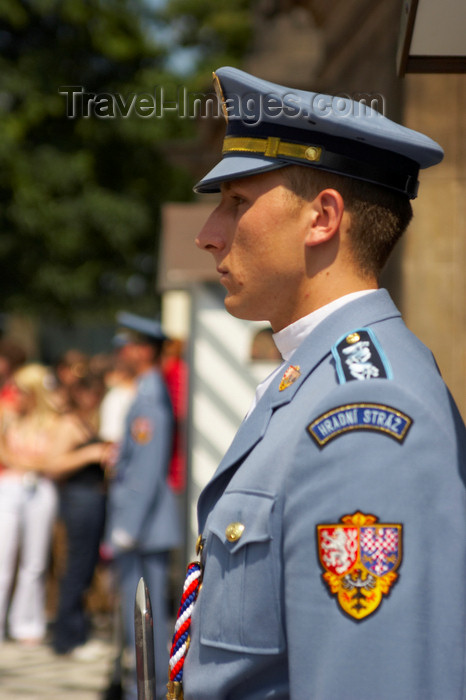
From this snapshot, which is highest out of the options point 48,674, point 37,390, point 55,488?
point 37,390

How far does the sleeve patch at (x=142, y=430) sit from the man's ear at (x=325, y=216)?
4.35 meters

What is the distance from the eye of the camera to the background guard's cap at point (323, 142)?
74.4 inches

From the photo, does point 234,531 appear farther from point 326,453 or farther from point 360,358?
point 360,358

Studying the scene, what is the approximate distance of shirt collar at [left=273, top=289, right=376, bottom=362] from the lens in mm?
1902

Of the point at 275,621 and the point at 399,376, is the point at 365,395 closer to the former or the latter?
the point at 399,376

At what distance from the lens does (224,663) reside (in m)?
1.71

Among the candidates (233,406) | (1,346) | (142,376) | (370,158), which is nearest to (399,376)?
(370,158)

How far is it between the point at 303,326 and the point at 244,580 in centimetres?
49

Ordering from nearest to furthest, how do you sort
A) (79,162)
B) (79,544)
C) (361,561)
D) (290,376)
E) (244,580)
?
(361,561) < (244,580) < (290,376) < (79,544) < (79,162)

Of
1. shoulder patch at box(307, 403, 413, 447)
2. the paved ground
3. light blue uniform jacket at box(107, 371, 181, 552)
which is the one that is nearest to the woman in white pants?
the paved ground

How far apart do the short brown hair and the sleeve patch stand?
4.30 metres

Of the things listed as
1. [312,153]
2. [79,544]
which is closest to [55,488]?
[79,544]

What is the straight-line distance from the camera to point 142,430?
616cm

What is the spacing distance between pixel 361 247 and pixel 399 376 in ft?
1.11
